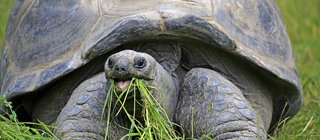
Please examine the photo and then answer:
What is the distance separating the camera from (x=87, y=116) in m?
4.48

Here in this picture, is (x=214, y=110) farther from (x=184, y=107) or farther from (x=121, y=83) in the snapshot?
(x=121, y=83)

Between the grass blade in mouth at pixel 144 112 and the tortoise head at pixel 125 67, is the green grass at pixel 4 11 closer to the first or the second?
the grass blade in mouth at pixel 144 112

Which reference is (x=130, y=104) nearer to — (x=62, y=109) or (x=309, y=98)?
(x=62, y=109)

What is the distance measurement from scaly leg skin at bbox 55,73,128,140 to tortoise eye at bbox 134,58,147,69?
341 mm

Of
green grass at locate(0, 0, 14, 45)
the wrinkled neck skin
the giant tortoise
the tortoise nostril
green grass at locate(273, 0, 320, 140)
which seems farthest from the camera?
green grass at locate(0, 0, 14, 45)

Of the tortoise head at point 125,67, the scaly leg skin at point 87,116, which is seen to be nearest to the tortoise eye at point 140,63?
the tortoise head at point 125,67

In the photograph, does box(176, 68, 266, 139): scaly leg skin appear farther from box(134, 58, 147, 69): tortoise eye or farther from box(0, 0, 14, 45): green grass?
box(0, 0, 14, 45): green grass

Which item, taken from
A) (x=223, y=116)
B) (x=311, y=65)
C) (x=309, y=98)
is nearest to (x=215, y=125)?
(x=223, y=116)

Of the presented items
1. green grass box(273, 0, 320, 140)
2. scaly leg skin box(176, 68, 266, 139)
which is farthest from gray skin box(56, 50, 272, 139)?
green grass box(273, 0, 320, 140)

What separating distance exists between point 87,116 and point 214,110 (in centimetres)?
58

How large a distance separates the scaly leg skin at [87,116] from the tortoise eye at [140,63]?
34cm

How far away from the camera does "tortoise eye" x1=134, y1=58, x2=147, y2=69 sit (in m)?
4.21

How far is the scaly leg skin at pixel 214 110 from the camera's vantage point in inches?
173

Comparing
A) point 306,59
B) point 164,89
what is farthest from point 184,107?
point 306,59
